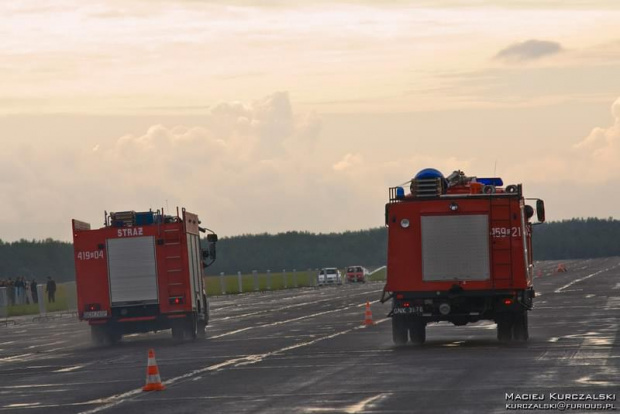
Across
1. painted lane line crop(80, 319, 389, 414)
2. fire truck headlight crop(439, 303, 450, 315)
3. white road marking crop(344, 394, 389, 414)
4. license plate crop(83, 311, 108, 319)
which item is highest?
license plate crop(83, 311, 108, 319)

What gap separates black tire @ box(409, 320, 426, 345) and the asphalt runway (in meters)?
0.41

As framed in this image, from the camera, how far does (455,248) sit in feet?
91.7

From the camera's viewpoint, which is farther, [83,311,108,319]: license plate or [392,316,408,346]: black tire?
[83,311,108,319]: license plate

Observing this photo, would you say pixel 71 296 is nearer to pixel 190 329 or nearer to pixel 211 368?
pixel 190 329

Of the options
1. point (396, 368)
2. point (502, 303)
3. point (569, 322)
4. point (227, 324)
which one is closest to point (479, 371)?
point (396, 368)

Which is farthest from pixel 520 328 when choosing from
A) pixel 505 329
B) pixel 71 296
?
pixel 71 296

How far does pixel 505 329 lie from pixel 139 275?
1075 centimetres

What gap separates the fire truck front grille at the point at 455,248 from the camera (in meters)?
27.8

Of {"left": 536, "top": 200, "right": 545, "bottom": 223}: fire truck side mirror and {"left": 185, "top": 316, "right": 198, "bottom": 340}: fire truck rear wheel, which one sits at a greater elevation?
{"left": 536, "top": 200, "right": 545, "bottom": 223}: fire truck side mirror

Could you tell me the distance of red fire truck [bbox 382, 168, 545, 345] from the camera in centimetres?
2769

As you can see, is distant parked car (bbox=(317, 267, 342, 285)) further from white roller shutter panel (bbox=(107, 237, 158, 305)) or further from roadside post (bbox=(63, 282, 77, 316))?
white roller shutter panel (bbox=(107, 237, 158, 305))

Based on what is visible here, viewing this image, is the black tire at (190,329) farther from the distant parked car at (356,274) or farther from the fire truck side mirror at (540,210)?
the distant parked car at (356,274)

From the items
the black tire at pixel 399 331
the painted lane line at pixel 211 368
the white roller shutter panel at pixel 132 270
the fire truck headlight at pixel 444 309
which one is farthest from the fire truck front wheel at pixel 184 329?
the fire truck headlight at pixel 444 309

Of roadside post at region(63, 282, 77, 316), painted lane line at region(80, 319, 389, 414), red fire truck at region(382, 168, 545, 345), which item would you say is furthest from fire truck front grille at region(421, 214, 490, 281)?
roadside post at region(63, 282, 77, 316)
